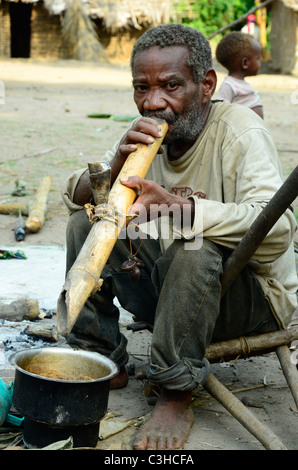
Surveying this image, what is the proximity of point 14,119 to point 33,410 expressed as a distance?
7.84 metres

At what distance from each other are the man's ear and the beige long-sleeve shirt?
0.20 ft

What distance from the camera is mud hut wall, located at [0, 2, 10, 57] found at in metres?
17.5

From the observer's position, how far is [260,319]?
2.52 metres

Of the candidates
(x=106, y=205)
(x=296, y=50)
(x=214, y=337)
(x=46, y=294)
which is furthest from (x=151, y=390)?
(x=296, y=50)

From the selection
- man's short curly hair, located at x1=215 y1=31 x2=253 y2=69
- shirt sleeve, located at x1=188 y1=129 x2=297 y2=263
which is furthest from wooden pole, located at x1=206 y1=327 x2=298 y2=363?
man's short curly hair, located at x1=215 y1=31 x2=253 y2=69

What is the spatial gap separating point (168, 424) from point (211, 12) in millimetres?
18725

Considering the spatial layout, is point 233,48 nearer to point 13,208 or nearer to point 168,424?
point 13,208

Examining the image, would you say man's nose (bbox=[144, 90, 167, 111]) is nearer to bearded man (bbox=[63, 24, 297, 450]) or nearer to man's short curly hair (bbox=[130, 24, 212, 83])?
bearded man (bbox=[63, 24, 297, 450])

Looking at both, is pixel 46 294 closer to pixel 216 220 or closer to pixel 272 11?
pixel 216 220

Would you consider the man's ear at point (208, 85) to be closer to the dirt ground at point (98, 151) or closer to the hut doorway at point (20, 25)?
the dirt ground at point (98, 151)

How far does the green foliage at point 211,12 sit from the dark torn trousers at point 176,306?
17572mm

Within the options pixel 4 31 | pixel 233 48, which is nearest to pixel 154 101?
pixel 233 48

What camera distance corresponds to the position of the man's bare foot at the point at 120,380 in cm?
277

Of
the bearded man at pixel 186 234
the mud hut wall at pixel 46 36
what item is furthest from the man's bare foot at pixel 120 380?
the mud hut wall at pixel 46 36
